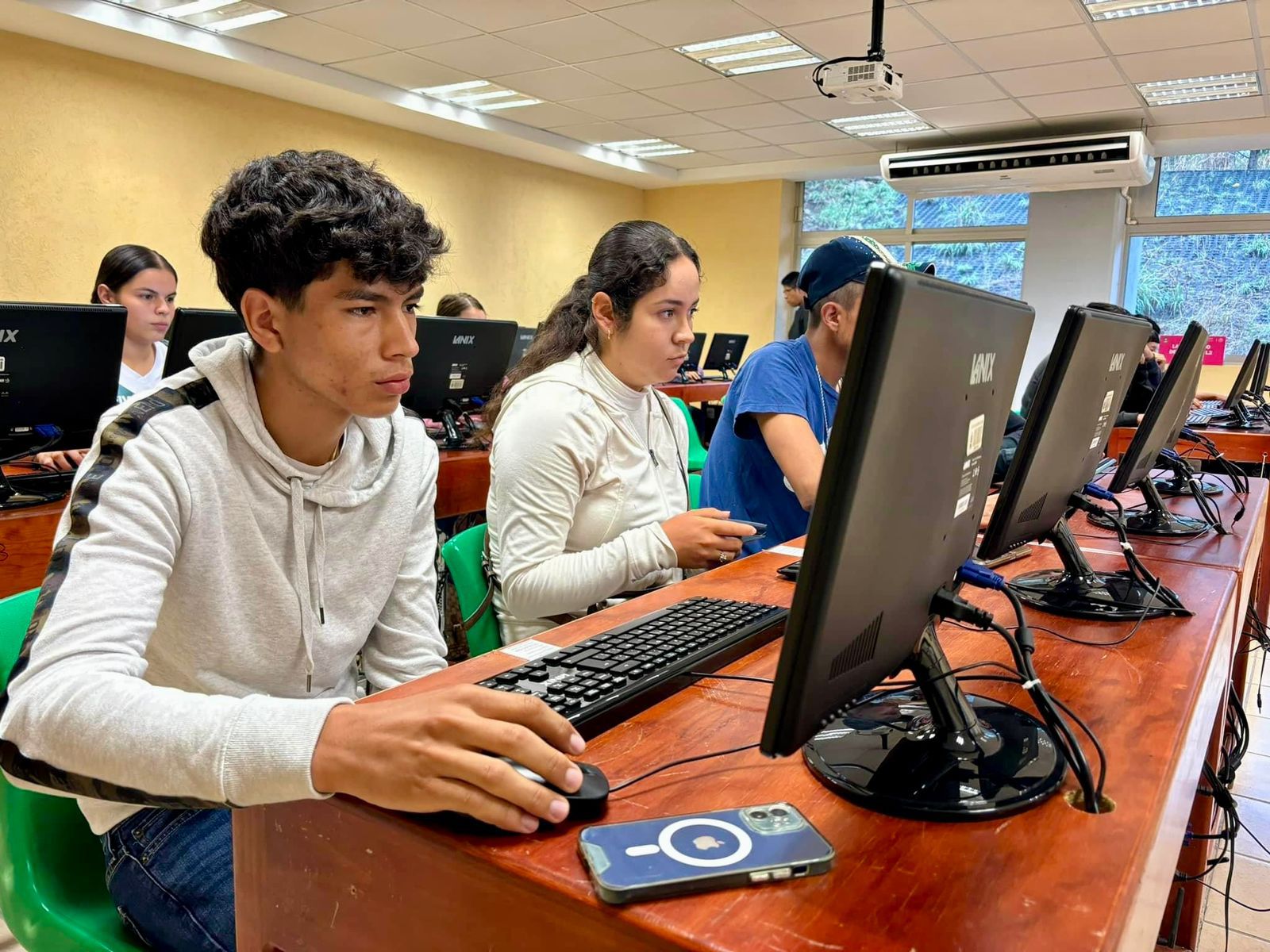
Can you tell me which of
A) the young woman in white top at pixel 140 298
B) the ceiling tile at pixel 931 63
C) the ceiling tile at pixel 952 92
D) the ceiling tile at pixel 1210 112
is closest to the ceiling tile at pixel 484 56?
the ceiling tile at pixel 931 63

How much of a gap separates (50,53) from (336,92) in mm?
1659

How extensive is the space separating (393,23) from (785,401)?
4.30 metres

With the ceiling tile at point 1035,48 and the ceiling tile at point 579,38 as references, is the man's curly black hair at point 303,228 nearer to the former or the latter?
the ceiling tile at point 579,38

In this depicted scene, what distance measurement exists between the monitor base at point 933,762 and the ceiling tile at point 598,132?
710 centimetres

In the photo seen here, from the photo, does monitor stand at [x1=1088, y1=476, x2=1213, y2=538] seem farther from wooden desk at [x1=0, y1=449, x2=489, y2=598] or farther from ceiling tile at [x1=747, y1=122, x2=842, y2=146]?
ceiling tile at [x1=747, y1=122, x2=842, y2=146]

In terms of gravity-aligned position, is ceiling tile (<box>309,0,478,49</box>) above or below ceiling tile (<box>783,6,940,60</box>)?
below

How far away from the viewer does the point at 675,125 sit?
7.18m

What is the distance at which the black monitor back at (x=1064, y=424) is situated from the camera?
1.12m

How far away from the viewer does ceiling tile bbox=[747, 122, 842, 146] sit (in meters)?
7.05

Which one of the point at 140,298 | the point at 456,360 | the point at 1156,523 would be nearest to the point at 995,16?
the point at 456,360

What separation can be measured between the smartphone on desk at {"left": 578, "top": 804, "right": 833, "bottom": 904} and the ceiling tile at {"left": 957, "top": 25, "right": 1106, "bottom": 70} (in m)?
5.28

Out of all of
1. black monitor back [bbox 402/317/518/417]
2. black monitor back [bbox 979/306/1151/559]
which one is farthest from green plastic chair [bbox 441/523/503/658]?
black monitor back [bbox 402/317/518/417]

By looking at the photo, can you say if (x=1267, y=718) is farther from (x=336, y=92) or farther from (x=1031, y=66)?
(x=336, y=92)

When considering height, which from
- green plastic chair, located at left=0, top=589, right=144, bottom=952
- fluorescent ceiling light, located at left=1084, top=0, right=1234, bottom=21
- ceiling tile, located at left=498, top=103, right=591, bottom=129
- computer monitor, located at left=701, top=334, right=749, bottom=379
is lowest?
green plastic chair, located at left=0, top=589, right=144, bottom=952
